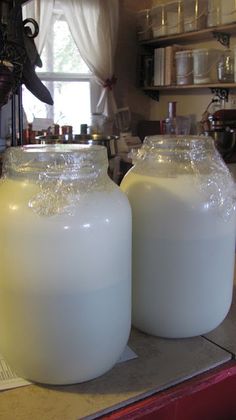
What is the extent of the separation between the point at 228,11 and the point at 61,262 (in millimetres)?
2659

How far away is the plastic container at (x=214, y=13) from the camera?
2.75 meters

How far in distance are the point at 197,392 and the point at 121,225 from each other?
23 cm

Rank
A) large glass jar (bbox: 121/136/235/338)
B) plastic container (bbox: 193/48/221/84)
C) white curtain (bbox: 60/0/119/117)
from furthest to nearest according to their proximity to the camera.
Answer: white curtain (bbox: 60/0/119/117) < plastic container (bbox: 193/48/221/84) < large glass jar (bbox: 121/136/235/338)

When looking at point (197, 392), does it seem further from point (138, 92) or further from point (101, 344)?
point (138, 92)

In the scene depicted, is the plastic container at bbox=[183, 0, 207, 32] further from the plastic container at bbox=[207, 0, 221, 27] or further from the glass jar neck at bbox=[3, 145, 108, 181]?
the glass jar neck at bbox=[3, 145, 108, 181]

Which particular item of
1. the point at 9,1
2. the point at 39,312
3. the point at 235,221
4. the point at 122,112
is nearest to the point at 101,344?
the point at 39,312

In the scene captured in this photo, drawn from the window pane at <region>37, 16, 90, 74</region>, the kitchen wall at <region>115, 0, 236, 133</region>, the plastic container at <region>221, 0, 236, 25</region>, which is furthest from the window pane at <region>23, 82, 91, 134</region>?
the plastic container at <region>221, 0, 236, 25</region>

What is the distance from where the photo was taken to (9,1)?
1140 mm

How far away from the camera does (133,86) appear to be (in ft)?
12.1

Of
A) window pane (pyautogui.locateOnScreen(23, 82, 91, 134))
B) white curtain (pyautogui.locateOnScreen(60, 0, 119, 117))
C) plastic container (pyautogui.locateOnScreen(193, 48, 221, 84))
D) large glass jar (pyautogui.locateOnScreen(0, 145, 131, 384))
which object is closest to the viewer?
large glass jar (pyautogui.locateOnScreen(0, 145, 131, 384))

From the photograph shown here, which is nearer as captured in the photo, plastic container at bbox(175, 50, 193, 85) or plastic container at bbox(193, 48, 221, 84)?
plastic container at bbox(193, 48, 221, 84)

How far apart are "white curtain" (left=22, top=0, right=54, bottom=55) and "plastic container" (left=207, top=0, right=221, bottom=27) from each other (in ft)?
3.52

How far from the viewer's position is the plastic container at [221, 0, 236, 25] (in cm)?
263

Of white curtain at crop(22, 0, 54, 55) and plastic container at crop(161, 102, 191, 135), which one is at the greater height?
white curtain at crop(22, 0, 54, 55)
